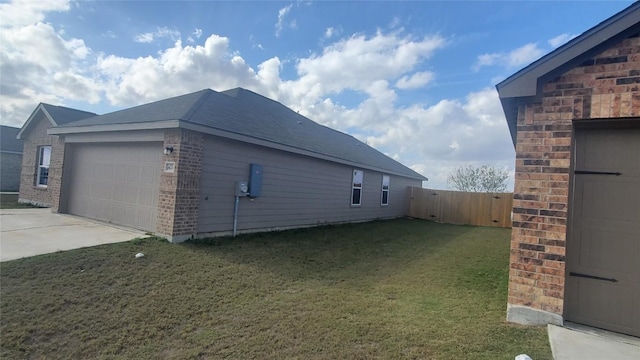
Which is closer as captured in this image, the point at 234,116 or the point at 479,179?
the point at 234,116

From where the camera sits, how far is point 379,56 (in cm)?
1173

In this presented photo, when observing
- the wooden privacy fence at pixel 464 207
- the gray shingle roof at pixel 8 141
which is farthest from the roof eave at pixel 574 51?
the gray shingle roof at pixel 8 141

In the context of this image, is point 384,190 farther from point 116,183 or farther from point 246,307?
point 246,307

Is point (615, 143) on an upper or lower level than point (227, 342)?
upper

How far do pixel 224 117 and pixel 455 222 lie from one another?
579 inches

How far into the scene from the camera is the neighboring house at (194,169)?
7457 mm

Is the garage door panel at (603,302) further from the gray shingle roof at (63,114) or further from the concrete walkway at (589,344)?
the gray shingle roof at (63,114)

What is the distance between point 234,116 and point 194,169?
2.70m

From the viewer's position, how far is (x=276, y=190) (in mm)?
10172

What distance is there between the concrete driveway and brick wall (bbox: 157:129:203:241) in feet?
3.23

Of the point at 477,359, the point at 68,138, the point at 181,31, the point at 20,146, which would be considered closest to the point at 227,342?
the point at 477,359

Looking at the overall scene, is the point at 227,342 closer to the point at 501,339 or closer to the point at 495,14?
the point at 501,339

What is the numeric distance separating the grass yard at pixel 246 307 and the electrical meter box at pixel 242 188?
183 centimetres

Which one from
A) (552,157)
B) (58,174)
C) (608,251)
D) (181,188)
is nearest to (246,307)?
(181,188)
